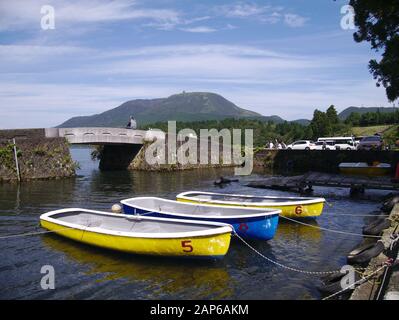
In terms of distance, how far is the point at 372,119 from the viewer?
80812 mm

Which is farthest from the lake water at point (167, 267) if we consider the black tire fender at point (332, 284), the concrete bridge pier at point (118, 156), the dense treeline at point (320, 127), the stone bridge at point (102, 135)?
the dense treeline at point (320, 127)

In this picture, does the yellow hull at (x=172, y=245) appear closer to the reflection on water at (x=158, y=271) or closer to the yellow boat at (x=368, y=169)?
the reflection on water at (x=158, y=271)

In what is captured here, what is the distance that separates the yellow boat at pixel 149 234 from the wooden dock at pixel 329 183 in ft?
55.7

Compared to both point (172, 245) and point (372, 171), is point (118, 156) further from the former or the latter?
point (172, 245)

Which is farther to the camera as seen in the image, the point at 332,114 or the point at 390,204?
the point at 332,114

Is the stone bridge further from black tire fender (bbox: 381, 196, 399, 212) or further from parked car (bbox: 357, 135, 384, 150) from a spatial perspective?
black tire fender (bbox: 381, 196, 399, 212)

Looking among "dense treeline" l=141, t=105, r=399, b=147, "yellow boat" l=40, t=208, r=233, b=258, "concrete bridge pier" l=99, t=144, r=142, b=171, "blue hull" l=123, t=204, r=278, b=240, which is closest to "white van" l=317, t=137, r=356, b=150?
"dense treeline" l=141, t=105, r=399, b=147

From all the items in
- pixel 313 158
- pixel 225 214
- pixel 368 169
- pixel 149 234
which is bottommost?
pixel 225 214

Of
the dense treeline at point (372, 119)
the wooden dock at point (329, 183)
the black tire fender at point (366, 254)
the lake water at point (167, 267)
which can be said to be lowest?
the lake water at point (167, 267)

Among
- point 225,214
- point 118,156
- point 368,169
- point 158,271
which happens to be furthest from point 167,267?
point 118,156

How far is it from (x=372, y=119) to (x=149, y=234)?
251 ft

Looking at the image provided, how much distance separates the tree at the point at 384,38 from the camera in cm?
2456

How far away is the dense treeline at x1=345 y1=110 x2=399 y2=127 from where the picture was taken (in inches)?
3120

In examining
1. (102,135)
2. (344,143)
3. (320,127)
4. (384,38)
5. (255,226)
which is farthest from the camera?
(320,127)
